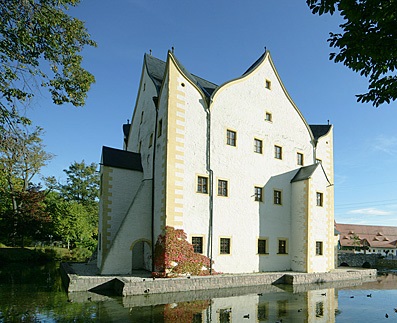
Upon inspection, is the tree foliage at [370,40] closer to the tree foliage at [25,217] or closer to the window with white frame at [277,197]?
the window with white frame at [277,197]

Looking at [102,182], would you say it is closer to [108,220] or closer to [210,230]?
[108,220]

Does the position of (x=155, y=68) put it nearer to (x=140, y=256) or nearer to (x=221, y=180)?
(x=221, y=180)

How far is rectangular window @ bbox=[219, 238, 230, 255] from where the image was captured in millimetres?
18070

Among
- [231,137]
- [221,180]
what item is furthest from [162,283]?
[231,137]

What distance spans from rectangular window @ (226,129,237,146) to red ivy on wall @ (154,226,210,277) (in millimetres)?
6075

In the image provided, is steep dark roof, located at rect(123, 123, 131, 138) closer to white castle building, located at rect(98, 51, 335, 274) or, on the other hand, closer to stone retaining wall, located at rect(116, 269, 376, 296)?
white castle building, located at rect(98, 51, 335, 274)

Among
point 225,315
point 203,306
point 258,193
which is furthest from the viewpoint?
point 258,193

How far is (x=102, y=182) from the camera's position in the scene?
19.5 metres

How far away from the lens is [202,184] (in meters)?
18.0

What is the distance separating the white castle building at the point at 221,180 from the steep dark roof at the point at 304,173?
89 mm

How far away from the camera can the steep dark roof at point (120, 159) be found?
19.2 m

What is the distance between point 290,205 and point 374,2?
54.7ft

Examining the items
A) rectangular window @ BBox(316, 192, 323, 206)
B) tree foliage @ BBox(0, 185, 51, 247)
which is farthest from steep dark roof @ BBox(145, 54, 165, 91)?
tree foliage @ BBox(0, 185, 51, 247)

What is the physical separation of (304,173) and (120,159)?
38.0ft
